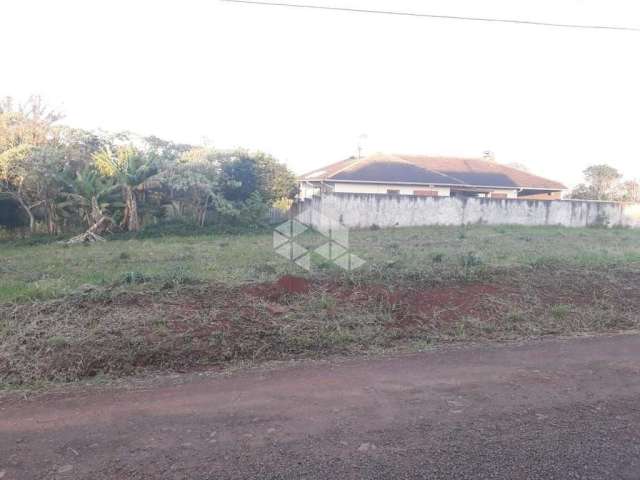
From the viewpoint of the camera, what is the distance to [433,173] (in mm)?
24453

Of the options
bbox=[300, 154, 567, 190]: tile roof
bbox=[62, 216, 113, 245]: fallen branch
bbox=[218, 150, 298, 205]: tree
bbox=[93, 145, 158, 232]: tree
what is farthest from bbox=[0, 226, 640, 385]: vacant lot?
bbox=[300, 154, 567, 190]: tile roof

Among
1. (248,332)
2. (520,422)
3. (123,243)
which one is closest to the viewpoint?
(520,422)

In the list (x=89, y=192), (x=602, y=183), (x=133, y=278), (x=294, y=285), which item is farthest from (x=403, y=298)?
(x=602, y=183)

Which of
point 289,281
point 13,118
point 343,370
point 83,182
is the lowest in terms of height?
point 343,370

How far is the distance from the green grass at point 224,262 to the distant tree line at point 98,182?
2.14 meters

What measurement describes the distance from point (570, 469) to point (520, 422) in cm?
62

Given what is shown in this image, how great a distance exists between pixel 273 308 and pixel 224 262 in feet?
11.1

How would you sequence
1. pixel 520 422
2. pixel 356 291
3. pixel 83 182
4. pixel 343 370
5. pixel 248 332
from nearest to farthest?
pixel 520 422 < pixel 343 370 < pixel 248 332 < pixel 356 291 < pixel 83 182

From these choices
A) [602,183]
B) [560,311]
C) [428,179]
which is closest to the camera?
[560,311]

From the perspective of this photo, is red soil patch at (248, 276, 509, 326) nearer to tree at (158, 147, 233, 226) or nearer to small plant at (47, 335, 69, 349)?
small plant at (47, 335, 69, 349)

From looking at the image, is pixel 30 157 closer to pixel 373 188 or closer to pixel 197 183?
pixel 197 183

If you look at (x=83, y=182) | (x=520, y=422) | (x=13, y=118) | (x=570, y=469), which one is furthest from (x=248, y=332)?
(x=13, y=118)

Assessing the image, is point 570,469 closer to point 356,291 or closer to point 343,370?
point 343,370

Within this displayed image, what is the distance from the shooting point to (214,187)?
677 inches
